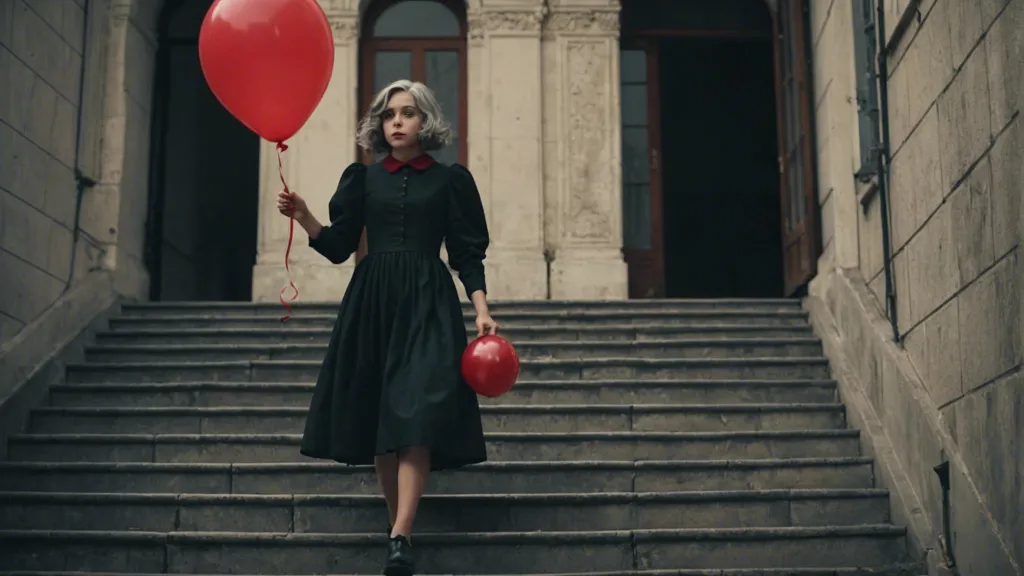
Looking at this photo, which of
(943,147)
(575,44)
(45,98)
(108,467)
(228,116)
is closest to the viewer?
(943,147)

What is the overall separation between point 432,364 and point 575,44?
7.30 m

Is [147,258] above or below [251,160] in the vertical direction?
below

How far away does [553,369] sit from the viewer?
29.1 ft

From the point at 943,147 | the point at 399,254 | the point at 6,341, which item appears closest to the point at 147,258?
the point at 6,341

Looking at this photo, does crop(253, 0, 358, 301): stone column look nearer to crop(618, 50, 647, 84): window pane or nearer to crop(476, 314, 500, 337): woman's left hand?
crop(618, 50, 647, 84): window pane

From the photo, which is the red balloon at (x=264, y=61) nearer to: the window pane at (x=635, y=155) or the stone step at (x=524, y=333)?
the stone step at (x=524, y=333)

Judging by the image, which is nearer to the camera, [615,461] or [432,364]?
[432,364]

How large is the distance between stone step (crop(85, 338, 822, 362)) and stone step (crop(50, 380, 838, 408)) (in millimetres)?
599

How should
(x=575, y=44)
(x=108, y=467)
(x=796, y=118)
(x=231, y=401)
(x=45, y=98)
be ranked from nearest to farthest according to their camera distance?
(x=108, y=467), (x=231, y=401), (x=45, y=98), (x=796, y=118), (x=575, y=44)

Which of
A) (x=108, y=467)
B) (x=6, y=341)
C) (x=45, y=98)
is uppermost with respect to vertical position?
(x=45, y=98)

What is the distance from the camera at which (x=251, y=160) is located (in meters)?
17.1

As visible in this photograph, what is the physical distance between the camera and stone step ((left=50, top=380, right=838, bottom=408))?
8484 mm

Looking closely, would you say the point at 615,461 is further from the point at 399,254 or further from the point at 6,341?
the point at 6,341

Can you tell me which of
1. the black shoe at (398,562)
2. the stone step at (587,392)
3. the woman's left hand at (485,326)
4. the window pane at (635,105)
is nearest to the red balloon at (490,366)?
the woman's left hand at (485,326)
